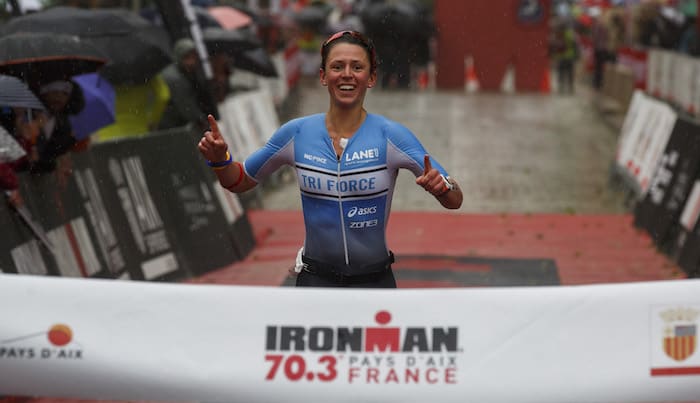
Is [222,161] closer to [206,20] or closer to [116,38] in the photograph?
[116,38]

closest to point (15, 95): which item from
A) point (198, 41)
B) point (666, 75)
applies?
point (198, 41)

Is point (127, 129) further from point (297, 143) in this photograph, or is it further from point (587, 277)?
point (297, 143)

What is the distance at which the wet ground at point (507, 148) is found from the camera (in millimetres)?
15648

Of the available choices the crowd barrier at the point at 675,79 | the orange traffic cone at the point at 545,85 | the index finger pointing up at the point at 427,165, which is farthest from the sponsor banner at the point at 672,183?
the orange traffic cone at the point at 545,85

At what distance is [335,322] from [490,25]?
32285mm

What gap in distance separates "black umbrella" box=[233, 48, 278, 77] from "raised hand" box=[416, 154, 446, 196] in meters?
8.03

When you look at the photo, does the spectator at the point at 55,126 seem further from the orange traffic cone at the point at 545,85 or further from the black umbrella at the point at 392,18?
the orange traffic cone at the point at 545,85

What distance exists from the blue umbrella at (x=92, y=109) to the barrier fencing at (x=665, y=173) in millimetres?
5379

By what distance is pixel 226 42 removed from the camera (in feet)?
40.4

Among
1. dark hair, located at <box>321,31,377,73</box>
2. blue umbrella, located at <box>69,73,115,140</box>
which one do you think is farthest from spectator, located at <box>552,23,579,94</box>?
dark hair, located at <box>321,31,377,73</box>

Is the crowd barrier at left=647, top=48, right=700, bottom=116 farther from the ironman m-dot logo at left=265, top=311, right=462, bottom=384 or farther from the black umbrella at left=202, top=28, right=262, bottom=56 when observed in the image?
the ironman m-dot logo at left=265, top=311, right=462, bottom=384

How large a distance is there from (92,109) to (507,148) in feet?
42.9

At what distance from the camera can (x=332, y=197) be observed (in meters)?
5.00

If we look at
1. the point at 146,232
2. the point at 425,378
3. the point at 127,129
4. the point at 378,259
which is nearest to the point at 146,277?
the point at 146,232
